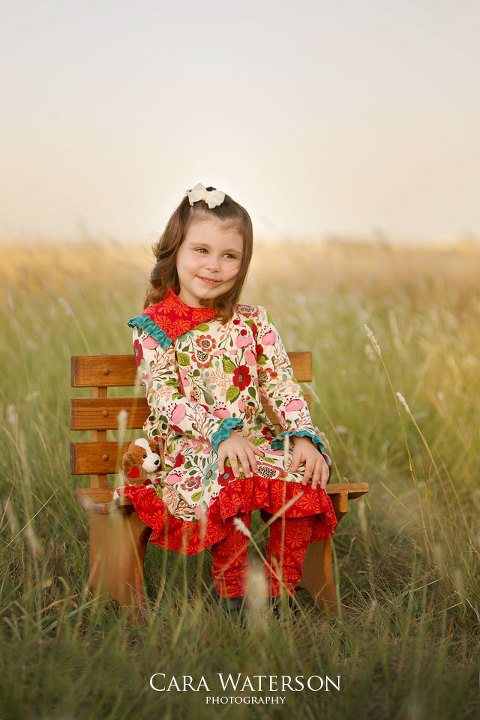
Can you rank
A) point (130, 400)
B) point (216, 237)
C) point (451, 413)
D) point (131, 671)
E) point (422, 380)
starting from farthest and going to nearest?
point (422, 380), point (451, 413), point (130, 400), point (216, 237), point (131, 671)

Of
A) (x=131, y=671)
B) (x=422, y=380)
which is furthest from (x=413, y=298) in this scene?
(x=131, y=671)

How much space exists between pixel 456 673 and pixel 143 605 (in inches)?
42.3

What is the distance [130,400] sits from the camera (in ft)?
10.2

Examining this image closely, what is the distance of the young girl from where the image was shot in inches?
103

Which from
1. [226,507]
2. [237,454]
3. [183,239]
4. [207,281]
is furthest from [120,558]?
[183,239]

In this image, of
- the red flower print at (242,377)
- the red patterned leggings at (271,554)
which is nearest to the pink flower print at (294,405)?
the red flower print at (242,377)

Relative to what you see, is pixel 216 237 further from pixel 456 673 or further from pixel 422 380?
pixel 422 380

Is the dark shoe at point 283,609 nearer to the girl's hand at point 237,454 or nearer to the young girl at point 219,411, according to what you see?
the young girl at point 219,411

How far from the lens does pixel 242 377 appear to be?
300 centimetres

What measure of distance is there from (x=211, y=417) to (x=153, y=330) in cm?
45

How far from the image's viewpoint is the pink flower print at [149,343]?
115 inches

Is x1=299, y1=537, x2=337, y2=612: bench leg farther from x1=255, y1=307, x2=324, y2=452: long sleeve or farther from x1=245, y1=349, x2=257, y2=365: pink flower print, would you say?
x1=245, y1=349, x2=257, y2=365: pink flower print

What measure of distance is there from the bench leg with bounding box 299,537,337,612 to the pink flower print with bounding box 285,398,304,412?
1.64 ft

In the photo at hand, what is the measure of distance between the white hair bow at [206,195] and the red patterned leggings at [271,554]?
1.17m
